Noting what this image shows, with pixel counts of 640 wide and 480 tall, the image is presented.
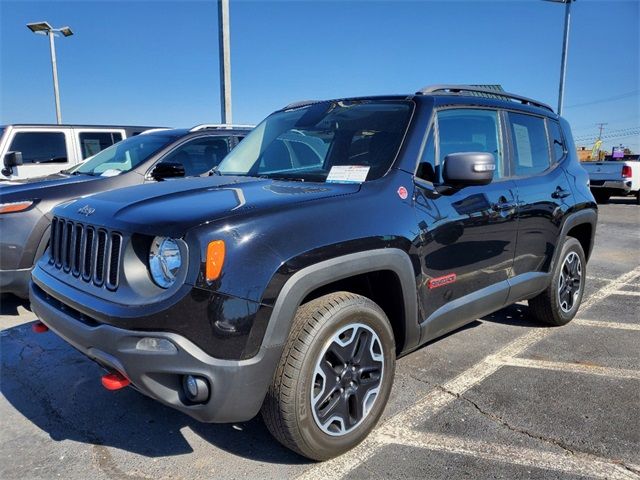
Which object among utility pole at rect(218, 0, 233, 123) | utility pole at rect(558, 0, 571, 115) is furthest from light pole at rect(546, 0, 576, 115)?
Result: utility pole at rect(218, 0, 233, 123)

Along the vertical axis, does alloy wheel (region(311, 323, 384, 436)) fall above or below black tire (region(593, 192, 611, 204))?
above

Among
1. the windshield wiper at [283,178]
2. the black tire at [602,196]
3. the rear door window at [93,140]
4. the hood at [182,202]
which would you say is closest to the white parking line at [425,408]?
the hood at [182,202]

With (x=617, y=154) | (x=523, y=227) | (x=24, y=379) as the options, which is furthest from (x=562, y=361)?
(x=617, y=154)

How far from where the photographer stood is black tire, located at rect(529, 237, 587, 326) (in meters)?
4.38

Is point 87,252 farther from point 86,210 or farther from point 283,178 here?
point 283,178

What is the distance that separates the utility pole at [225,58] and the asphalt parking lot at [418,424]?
218 inches

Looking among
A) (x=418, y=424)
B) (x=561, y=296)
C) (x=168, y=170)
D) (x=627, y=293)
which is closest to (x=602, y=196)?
(x=627, y=293)

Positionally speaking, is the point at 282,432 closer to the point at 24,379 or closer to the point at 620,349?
the point at 24,379

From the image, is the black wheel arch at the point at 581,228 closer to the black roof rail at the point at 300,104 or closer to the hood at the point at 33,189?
the black roof rail at the point at 300,104

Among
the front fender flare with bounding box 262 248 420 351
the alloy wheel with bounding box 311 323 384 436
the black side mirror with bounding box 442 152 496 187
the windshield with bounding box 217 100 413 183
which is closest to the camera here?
the front fender flare with bounding box 262 248 420 351

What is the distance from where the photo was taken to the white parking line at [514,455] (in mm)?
2531

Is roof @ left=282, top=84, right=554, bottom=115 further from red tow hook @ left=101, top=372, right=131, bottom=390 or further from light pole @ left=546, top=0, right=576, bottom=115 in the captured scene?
light pole @ left=546, top=0, right=576, bottom=115

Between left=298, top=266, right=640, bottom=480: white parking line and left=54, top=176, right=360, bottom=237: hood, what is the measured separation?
1.35m

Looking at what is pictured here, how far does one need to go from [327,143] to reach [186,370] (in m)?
1.90
